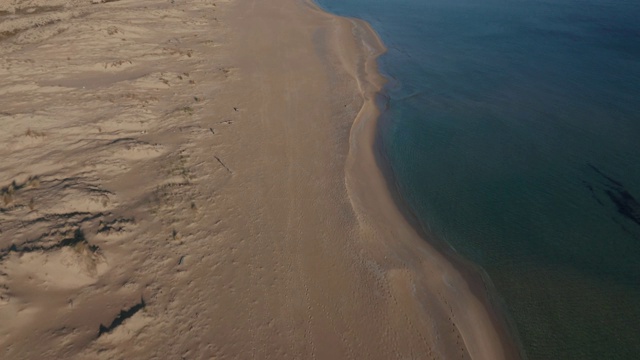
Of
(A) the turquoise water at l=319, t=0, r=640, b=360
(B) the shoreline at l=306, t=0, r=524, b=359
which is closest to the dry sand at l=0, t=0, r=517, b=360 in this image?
(B) the shoreline at l=306, t=0, r=524, b=359

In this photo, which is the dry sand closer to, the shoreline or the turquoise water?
the shoreline

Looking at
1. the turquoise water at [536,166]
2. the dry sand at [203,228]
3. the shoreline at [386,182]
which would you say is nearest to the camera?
the dry sand at [203,228]

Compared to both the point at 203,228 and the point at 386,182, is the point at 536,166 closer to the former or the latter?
the point at 386,182

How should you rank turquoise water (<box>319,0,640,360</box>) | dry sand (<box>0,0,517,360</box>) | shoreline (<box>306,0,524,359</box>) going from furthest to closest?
turquoise water (<box>319,0,640,360</box>)
shoreline (<box>306,0,524,359</box>)
dry sand (<box>0,0,517,360</box>)

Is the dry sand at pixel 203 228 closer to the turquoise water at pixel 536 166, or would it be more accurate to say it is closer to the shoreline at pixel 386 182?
the shoreline at pixel 386 182

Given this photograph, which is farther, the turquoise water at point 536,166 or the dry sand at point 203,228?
the turquoise water at point 536,166

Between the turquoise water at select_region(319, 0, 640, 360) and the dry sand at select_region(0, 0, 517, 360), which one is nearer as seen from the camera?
the dry sand at select_region(0, 0, 517, 360)

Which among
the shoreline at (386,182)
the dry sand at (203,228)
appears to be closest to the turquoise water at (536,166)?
the shoreline at (386,182)
